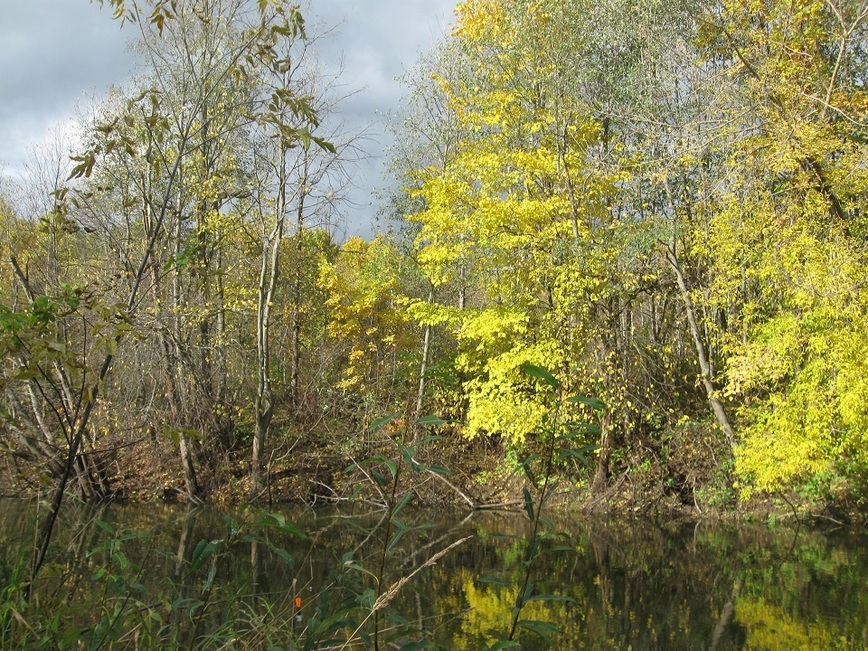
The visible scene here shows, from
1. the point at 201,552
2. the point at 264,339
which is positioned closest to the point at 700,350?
the point at 264,339

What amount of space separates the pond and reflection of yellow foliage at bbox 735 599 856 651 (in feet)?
0.08

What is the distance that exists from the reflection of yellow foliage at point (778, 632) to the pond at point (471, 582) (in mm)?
25

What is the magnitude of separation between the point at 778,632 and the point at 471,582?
3169mm

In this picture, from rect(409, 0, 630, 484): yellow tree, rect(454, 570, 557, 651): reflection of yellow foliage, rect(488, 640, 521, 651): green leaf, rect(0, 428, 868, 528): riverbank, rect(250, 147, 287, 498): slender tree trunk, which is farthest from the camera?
rect(250, 147, 287, 498): slender tree trunk

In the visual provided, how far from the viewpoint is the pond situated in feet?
11.7

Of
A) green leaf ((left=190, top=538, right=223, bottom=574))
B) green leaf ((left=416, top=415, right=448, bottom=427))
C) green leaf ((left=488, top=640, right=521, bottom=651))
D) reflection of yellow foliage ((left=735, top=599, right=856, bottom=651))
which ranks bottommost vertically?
reflection of yellow foliage ((left=735, top=599, right=856, bottom=651))

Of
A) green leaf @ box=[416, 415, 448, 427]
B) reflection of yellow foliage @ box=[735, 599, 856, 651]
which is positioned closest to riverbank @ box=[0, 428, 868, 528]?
reflection of yellow foliage @ box=[735, 599, 856, 651]

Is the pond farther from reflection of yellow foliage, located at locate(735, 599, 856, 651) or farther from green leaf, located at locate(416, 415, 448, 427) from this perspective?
green leaf, located at locate(416, 415, 448, 427)

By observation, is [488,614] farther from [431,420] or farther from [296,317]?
[296,317]

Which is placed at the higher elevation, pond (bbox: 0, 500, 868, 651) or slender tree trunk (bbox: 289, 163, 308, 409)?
slender tree trunk (bbox: 289, 163, 308, 409)

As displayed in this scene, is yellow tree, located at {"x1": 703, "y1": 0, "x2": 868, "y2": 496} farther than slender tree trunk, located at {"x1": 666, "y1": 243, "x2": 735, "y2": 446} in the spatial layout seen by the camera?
No

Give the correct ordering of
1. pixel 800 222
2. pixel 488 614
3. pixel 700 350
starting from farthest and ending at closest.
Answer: pixel 700 350 → pixel 800 222 → pixel 488 614

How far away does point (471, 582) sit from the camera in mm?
8500

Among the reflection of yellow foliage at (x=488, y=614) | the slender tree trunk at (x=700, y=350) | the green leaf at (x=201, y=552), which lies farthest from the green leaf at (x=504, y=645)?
the slender tree trunk at (x=700, y=350)
